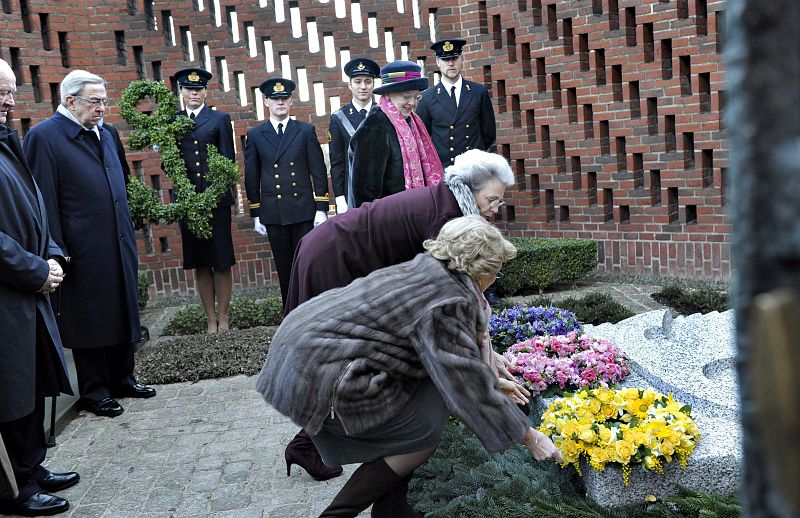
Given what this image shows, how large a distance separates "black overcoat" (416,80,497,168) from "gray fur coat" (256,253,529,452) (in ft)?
17.4

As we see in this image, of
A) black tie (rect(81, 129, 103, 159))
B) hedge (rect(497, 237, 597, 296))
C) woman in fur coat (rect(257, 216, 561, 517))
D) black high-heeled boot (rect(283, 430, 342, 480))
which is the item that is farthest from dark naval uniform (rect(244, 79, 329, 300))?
woman in fur coat (rect(257, 216, 561, 517))

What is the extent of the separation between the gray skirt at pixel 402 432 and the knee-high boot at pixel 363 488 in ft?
0.13

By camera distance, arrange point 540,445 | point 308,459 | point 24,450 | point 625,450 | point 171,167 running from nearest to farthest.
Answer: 1. point 540,445
2. point 625,450
3. point 24,450
4. point 308,459
5. point 171,167

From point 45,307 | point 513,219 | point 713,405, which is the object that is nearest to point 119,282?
point 45,307

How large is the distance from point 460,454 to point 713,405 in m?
1.10

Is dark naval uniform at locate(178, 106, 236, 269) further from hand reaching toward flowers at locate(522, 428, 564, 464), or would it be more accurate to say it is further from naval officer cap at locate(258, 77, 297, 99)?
hand reaching toward flowers at locate(522, 428, 564, 464)

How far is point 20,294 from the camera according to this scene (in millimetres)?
4043

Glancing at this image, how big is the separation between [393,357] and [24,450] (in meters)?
2.09

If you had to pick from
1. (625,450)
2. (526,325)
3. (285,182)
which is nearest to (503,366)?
(625,450)

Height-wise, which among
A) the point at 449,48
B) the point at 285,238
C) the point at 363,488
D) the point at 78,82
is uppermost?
the point at 449,48

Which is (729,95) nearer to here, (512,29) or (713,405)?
(713,405)

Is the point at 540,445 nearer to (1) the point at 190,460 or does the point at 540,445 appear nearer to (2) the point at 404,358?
(2) the point at 404,358

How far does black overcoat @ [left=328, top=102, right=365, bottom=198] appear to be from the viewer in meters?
7.14

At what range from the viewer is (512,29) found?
9742mm
